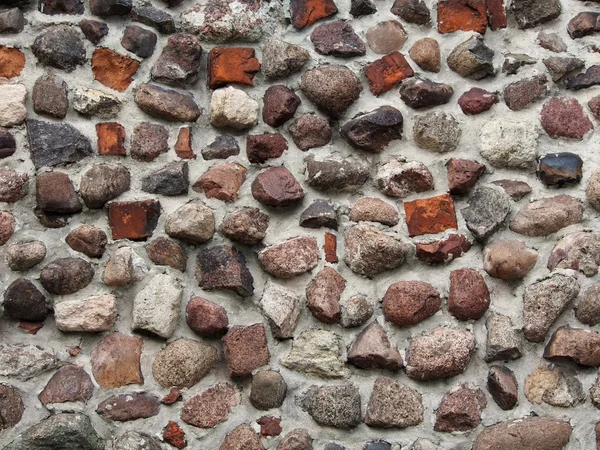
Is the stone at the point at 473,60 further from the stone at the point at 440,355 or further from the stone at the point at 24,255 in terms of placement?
the stone at the point at 24,255

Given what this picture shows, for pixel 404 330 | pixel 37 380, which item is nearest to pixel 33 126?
pixel 37 380

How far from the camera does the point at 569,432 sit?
Result: 1.53 metres

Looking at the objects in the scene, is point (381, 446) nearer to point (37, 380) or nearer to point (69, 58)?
point (37, 380)

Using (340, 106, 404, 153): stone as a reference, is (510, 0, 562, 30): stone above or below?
above

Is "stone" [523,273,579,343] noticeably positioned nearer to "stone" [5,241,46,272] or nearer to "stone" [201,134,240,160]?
"stone" [201,134,240,160]

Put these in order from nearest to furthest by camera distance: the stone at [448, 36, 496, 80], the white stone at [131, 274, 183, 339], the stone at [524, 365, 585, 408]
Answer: the stone at [524, 365, 585, 408]
the white stone at [131, 274, 183, 339]
the stone at [448, 36, 496, 80]

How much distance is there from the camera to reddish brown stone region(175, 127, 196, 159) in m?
1.83

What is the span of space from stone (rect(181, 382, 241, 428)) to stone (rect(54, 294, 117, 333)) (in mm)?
246

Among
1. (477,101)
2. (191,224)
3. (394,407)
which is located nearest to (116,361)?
(191,224)

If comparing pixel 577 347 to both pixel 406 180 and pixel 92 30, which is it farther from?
pixel 92 30

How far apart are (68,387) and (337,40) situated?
1.02 meters

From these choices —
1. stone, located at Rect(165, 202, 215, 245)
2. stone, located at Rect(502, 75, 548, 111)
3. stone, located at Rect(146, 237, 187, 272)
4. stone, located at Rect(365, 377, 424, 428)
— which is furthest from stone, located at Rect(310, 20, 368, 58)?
stone, located at Rect(365, 377, 424, 428)

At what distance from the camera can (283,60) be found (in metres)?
1.88

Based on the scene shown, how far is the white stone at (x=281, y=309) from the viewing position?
1685mm
